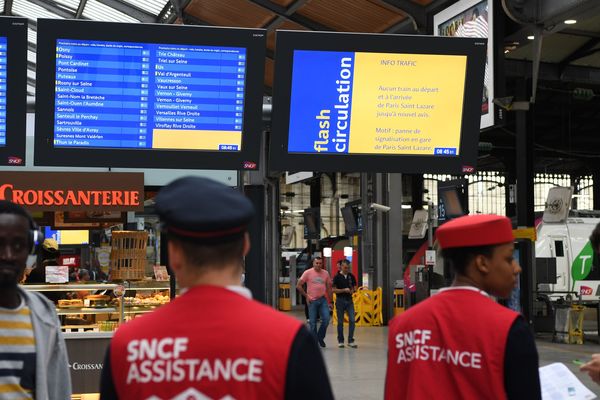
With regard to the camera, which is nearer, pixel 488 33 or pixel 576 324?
pixel 488 33

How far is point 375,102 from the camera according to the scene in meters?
6.63

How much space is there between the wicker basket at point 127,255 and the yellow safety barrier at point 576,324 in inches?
458

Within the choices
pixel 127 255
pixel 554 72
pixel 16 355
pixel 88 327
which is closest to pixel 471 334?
pixel 16 355

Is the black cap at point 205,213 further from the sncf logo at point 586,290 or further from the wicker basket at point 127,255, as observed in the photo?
the sncf logo at point 586,290

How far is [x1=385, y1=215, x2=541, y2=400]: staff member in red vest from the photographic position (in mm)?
2619

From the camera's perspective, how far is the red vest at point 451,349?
2.64 meters

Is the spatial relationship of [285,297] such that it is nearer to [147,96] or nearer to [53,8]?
[53,8]

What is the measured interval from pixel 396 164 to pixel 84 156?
223 cm

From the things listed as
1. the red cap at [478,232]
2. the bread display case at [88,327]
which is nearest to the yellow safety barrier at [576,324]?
the bread display case at [88,327]

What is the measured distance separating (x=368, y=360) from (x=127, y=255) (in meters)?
6.24

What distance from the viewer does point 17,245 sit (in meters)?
2.97

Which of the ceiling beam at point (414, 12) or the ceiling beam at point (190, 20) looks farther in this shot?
the ceiling beam at point (190, 20)

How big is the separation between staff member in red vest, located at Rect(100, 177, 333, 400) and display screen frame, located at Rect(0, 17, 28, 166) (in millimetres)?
4516

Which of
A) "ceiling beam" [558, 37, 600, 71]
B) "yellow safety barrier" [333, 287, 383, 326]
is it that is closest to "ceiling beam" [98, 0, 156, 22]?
"yellow safety barrier" [333, 287, 383, 326]
